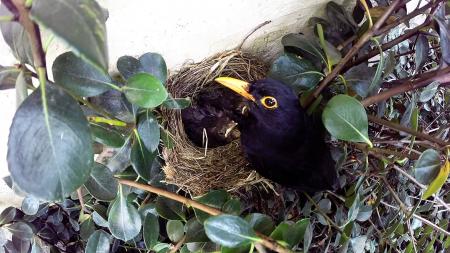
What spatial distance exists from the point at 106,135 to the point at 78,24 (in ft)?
1.42

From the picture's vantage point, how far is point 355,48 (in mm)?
910

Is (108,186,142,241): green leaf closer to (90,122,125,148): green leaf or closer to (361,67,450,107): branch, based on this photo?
(90,122,125,148): green leaf

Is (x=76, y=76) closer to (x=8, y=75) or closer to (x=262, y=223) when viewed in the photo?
(x=8, y=75)

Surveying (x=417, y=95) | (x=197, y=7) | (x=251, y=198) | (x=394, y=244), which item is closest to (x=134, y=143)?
(x=197, y=7)

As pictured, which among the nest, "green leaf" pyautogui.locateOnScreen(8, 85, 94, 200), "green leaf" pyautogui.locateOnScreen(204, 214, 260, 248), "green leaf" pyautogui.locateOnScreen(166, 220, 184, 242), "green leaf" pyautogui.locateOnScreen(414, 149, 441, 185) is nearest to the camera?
"green leaf" pyautogui.locateOnScreen(8, 85, 94, 200)

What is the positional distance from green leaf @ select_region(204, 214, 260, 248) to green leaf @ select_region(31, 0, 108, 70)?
1.32 feet

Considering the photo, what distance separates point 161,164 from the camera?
47.4 inches

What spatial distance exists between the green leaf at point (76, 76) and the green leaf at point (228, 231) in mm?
275

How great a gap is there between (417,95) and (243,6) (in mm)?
540

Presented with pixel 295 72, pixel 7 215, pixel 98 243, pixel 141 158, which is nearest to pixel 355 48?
pixel 295 72

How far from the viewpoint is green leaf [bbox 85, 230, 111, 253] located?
1.06 m

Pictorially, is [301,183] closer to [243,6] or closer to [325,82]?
[325,82]

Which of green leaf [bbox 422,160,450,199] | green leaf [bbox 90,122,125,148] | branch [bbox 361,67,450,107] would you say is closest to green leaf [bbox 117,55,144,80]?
green leaf [bbox 90,122,125,148]

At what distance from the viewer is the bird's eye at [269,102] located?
1013 millimetres
